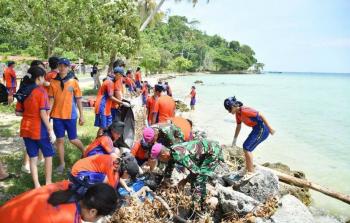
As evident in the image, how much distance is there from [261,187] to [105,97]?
11.3 feet

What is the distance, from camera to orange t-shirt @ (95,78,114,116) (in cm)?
723

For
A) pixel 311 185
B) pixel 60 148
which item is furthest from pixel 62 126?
pixel 311 185

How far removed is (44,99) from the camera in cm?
524

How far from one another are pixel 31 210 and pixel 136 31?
1814cm

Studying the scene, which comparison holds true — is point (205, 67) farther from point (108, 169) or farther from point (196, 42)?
point (108, 169)

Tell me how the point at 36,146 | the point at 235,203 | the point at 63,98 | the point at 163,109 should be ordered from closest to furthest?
the point at 36,146 < the point at 235,203 < the point at 63,98 < the point at 163,109

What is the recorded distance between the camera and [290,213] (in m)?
5.53

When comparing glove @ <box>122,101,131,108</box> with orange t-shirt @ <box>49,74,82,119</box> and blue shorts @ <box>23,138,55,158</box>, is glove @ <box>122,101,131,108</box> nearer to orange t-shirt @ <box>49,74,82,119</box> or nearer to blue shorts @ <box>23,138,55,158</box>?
orange t-shirt @ <box>49,74,82,119</box>

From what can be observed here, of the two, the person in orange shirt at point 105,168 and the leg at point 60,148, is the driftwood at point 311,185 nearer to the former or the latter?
the leg at point 60,148

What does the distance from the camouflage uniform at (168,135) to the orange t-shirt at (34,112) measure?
1.79m

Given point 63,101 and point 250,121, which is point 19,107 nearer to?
point 63,101

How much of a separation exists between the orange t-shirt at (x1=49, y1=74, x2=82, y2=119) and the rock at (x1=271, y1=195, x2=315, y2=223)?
3.70m

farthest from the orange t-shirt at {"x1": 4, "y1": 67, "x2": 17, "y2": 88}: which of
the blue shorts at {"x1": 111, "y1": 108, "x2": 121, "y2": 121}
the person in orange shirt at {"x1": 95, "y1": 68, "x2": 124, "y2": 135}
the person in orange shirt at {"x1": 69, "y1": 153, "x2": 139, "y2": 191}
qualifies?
the person in orange shirt at {"x1": 69, "y1": 153, "x2": 139, "y2": 191}

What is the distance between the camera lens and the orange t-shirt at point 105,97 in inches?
285
